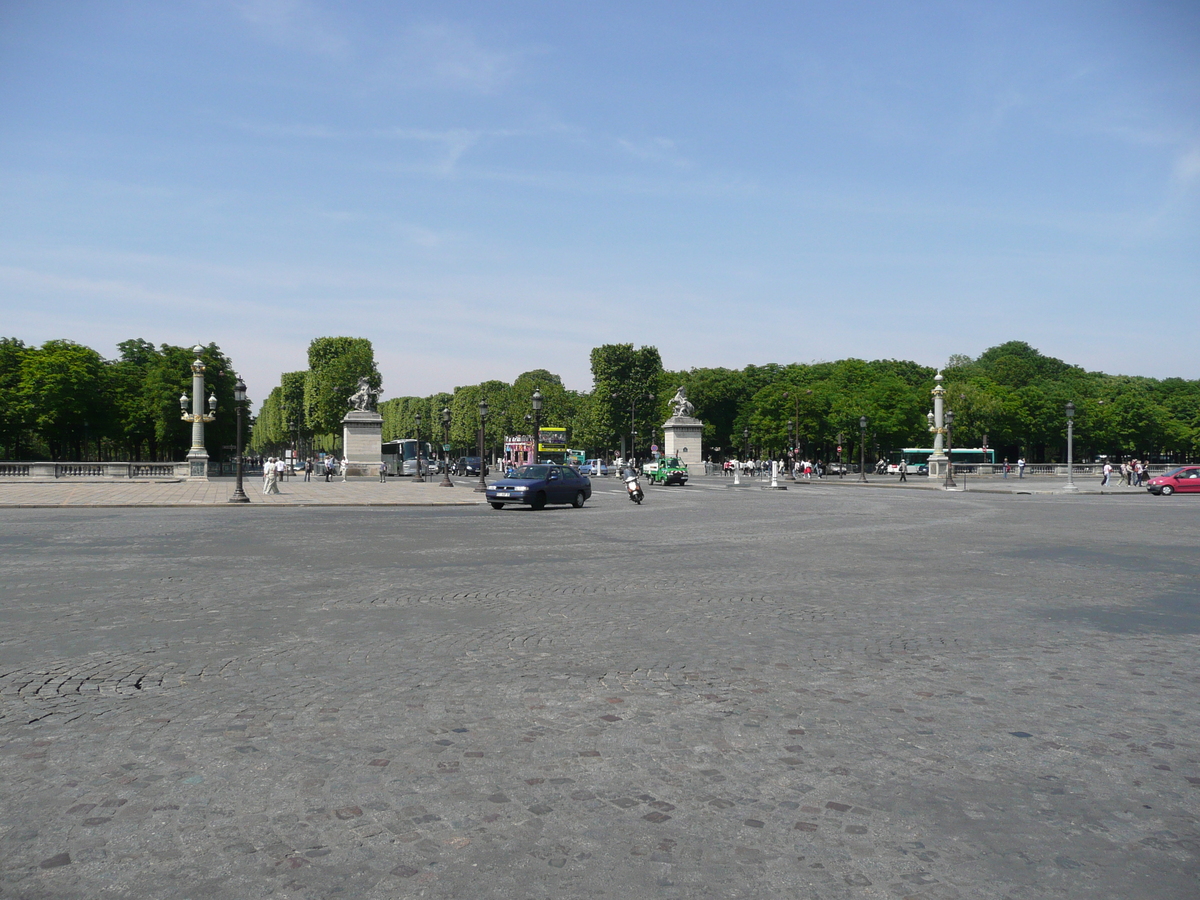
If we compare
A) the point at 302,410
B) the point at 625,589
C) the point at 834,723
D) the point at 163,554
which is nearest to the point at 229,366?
the point at 302,410

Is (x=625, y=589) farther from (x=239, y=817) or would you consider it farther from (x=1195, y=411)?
(x=1195, y=411)

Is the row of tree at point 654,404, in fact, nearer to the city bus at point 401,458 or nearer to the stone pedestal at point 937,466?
the city bus at point 401,458

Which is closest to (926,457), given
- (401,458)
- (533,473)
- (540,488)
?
(401,458)

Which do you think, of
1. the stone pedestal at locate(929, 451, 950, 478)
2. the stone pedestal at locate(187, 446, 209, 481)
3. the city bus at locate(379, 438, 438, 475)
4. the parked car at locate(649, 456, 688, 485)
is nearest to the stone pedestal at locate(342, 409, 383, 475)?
the stone pedestal at locate(187, 446, 209, 481)

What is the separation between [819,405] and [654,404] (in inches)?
715

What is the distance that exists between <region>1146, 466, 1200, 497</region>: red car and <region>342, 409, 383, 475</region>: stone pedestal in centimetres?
4462

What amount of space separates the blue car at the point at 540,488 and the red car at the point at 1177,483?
30.1 m

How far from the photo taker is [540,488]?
30953mm

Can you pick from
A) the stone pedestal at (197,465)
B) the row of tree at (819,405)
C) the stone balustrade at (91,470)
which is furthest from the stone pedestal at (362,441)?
the row of tree at (819,405)

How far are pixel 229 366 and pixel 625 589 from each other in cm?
8929

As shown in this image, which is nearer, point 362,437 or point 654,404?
point 362,437

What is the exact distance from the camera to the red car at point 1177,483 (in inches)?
1769

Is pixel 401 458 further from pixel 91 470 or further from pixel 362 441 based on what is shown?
pixel 91 470

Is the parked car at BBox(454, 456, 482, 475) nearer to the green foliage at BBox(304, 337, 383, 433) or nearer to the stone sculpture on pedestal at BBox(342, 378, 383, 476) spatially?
the green foliage at BBox(304, 337, 383, 433)
